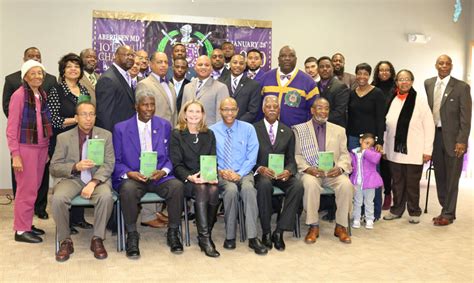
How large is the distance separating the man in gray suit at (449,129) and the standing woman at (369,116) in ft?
2.29

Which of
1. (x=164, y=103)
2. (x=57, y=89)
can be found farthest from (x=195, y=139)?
(x=57, y=89)

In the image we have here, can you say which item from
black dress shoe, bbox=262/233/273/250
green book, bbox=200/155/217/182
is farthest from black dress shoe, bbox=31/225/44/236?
black dress shoe, bbox=262/233/273/250

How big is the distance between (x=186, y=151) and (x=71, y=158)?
1.00 meters

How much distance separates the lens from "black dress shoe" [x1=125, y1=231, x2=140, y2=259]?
4.16 metres

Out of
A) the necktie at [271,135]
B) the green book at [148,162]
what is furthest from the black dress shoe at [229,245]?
the necktie at [271,135]

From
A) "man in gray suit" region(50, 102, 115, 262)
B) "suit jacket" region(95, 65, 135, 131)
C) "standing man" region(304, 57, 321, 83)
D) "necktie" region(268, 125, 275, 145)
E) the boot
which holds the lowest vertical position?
the boot

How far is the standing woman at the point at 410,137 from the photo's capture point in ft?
18.3

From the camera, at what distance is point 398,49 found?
842 centimetres

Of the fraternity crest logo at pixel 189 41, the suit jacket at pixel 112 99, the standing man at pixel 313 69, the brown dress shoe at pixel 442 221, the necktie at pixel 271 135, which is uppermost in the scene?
the fraternity crest logo at pixel 189 41

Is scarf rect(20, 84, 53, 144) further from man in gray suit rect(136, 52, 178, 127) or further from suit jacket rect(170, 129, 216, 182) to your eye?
suit jacket rect(170, 129, 216, 182)

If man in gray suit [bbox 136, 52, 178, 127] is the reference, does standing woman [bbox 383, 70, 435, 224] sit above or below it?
below

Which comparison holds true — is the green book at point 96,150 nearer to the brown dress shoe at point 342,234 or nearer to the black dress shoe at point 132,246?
the black dress shoe at point 132,246

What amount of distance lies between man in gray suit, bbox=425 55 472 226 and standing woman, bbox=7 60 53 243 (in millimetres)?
4191

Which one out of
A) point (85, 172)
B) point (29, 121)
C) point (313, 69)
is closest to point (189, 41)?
point (313, 69)
